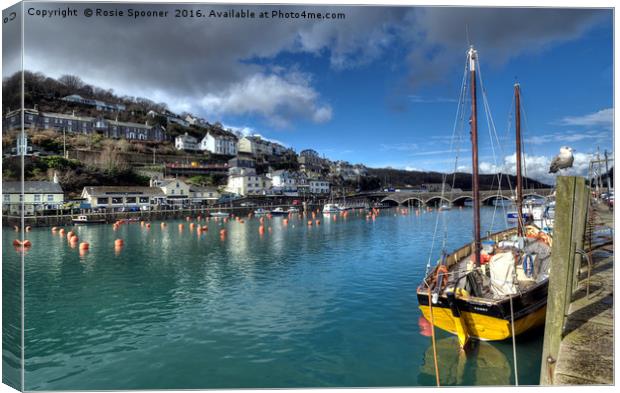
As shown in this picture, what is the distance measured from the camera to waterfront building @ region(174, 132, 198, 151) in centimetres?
9106

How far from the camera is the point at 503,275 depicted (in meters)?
8.16

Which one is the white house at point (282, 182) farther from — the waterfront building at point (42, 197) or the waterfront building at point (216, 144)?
the waterfront building at point (42, 197)

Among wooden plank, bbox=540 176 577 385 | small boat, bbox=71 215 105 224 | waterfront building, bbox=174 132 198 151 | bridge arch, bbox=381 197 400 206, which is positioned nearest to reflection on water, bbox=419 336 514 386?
wooden plank, bbox=540 176 577 385

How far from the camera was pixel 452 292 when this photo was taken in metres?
7.55

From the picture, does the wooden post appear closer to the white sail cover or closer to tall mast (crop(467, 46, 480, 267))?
the white sail cover

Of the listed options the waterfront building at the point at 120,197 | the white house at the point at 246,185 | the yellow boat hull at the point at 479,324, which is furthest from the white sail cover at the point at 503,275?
the white house at the point at 246,185

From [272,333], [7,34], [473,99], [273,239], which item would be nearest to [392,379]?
[272,333]

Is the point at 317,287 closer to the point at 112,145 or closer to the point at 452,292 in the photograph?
the point at 452,292

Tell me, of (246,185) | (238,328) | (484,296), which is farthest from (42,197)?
(484,296)

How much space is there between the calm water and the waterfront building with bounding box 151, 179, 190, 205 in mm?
42803

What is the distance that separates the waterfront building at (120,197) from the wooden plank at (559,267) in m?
57.5

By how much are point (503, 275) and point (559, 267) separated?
3.56 meters

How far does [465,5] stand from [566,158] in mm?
4844

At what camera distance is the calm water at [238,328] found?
7215 millimetres
